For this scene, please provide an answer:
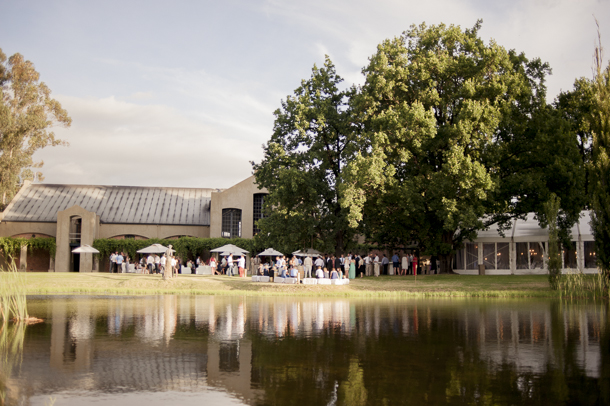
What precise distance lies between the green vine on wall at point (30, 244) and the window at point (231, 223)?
634 inches

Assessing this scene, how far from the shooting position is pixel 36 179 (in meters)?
64.9

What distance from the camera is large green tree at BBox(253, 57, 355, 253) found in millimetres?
37719

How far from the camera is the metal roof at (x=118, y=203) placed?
178 feet

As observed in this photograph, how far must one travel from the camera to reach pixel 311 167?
127 ft

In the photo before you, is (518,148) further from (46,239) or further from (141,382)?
(46,239)

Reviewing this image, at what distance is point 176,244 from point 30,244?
45.2ft

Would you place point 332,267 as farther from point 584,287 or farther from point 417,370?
point 417,370

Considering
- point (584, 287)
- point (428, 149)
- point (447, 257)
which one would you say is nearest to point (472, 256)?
point (447, 257)

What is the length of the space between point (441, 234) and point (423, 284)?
7.24 metres

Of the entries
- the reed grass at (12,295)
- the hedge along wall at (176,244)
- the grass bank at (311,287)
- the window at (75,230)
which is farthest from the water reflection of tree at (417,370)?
the window at (75,230)

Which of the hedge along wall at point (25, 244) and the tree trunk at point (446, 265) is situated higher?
the hedge along wall at point (25, 244)

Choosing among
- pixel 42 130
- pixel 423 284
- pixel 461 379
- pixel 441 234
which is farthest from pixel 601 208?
pixel 42 130

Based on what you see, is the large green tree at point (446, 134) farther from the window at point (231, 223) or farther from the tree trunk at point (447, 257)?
the window at point (231, 223)

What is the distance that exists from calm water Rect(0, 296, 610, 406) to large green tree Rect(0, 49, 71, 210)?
34.3 m
